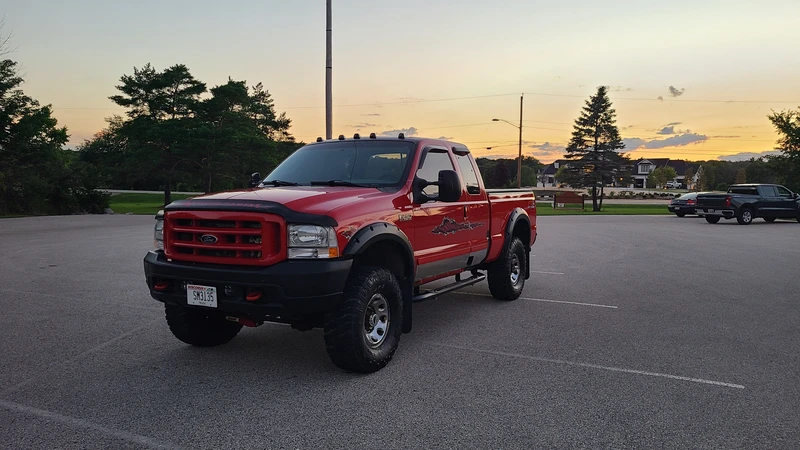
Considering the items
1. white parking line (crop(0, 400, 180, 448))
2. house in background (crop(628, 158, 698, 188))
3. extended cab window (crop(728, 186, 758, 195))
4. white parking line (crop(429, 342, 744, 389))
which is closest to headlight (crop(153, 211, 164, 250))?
white parking line (crop(0, 400, 180, 448))

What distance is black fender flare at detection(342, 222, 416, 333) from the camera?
4.63 metres

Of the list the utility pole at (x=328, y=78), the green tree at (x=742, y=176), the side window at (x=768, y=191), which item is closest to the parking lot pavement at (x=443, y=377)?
the utility pole at (x=328, y=78)

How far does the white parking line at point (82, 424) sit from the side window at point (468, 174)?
4.33 metres

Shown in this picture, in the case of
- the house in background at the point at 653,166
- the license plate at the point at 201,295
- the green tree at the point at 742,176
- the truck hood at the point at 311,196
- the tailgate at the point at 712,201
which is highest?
the house in background at the point at 653,166

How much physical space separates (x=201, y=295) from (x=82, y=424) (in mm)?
1215

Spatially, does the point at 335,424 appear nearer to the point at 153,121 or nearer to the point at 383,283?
the point at 383,283

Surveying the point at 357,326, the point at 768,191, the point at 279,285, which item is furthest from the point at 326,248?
the point at 768,191

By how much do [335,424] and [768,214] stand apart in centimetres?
2650

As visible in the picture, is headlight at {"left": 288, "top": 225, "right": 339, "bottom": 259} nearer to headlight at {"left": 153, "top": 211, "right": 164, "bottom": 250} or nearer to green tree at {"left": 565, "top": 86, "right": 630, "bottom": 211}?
headlight at {"left": 153, "top": 211, "right": 164, "bottom": 250}

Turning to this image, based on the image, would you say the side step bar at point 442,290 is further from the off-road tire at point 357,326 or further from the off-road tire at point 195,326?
the off-road tire at point 195,326

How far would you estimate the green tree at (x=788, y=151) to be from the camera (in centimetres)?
4532

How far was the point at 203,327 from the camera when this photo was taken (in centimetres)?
549

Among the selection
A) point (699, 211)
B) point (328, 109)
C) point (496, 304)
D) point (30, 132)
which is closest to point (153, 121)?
point (30, 132)

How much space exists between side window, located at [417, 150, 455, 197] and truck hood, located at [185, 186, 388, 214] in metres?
0.74
